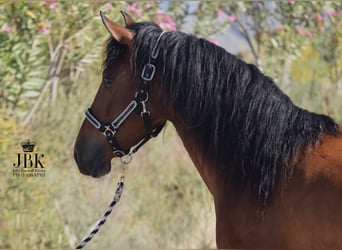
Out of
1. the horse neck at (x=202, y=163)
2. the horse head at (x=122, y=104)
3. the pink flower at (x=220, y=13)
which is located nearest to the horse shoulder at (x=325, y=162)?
the horse neck at (x=202, y=163)

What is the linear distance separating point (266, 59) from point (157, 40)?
233 inches

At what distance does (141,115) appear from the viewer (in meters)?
3.00

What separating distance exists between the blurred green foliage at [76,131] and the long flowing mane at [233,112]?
2.33 m

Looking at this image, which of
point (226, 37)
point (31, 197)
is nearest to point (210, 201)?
point (31, 197)

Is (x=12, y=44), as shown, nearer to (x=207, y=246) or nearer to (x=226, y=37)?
(x=207, y=246)

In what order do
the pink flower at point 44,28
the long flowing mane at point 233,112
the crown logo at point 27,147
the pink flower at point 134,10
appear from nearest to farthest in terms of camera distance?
the long flowing mane at point 233,112 → the crown logo at point 27,147 → the pink flower at point 44,28 → the pink flower at point 134,10

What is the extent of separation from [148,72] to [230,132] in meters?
0.49

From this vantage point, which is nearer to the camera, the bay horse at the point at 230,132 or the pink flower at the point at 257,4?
the bay horse at the point at 230,132

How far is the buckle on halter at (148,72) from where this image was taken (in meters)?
2.92

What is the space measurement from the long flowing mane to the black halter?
4 centimetres

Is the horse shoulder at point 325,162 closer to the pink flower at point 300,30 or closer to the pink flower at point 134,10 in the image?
the pink flower at point 134,10

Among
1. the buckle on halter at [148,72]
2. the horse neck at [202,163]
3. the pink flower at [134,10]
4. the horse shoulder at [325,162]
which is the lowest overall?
the pink flower at [134,10]

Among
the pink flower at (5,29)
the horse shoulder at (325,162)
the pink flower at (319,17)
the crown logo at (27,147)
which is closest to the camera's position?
the horse shoulder at (325,162)

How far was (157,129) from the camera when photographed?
311 cm
